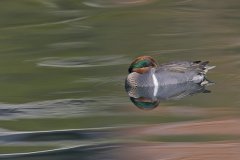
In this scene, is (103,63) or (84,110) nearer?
(84,110)

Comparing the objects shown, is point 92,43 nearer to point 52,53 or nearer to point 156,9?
point 52,53

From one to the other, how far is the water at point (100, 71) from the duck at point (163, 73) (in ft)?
0.53

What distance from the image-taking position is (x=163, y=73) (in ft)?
32.7

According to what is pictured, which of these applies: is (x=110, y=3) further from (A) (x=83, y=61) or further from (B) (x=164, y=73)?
(B) (x=164, y=73)

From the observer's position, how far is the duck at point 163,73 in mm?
9953

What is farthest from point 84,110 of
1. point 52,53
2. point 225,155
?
point 52,53

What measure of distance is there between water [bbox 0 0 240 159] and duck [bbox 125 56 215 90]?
16 centimetres

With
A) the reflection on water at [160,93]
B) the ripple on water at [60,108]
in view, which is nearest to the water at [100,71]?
the ripple on water at [60,108]

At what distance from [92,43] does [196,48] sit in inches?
53.2

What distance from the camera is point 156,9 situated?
1416cm

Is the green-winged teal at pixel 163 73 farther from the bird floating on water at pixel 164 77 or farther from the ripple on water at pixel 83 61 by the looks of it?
the ripple on water at pixel 83 61

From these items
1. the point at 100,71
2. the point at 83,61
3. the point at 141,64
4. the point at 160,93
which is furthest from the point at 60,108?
the point at 83,61

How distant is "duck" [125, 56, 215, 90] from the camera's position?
32.7 ft

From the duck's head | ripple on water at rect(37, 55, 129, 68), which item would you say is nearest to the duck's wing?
the duck's head
